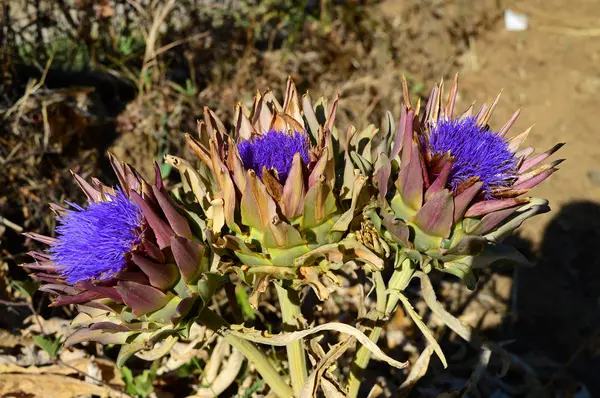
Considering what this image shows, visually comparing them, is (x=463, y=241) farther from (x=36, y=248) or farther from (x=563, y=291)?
(x=563, y=291)

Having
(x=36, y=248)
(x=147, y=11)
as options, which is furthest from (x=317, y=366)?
(x=147, y=11)

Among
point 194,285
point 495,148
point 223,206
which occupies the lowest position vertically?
point 194,285

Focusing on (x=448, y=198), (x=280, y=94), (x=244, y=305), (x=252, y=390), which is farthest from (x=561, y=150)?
(x=448, y=198)

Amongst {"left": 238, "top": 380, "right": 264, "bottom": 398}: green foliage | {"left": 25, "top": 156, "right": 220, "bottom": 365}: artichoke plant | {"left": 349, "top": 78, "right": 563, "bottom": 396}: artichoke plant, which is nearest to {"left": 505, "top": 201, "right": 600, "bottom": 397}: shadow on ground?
{"left": 238, "top": 380, "right": 264, "bottom": 398}: green foliage

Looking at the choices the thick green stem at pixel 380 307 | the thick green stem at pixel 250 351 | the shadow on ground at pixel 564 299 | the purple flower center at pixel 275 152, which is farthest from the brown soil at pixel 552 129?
the purple flower center at pixel 275 152

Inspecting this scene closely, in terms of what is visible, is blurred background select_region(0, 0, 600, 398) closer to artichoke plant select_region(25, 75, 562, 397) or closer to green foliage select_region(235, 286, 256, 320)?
green foliage select_region(235, 286, 256, 320)

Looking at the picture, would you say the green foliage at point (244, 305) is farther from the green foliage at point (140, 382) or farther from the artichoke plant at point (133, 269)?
the artichoke plant at point (133, 269)
